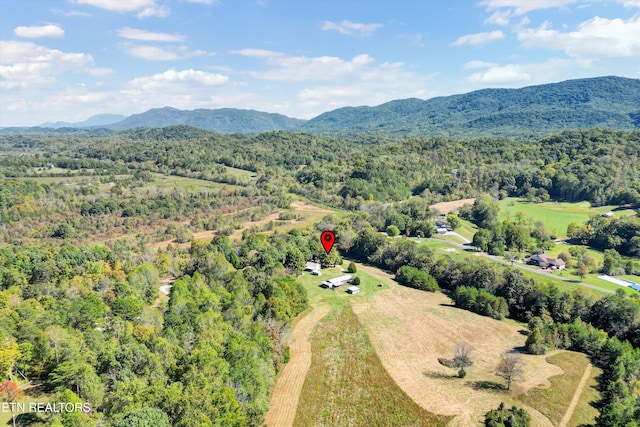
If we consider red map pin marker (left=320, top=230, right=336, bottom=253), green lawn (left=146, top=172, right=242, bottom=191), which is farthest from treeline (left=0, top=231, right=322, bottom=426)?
green lawn (left=146, top=172, right=242, bottom=191)

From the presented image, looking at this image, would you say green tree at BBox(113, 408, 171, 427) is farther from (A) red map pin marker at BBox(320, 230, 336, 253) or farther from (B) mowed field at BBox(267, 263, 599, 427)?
(A) red map pin marker at BBox(320, 230, 336, 253)

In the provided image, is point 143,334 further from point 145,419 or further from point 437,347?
point 437,347

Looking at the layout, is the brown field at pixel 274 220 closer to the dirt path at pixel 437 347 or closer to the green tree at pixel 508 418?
the dirt path at pixel 437 347

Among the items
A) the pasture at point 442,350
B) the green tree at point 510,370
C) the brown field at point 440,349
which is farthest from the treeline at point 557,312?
the green tree at point 510,370

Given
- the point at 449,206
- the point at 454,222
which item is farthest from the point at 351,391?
the point at 449,206

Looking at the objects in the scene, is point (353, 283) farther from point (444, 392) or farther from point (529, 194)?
point (529, 194)
